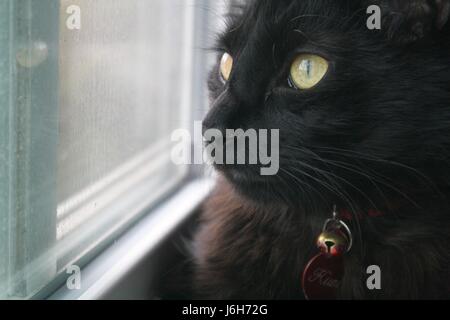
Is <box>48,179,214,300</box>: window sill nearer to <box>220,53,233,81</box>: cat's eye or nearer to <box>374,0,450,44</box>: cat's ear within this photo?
<box>220,53,233,81</box>: cat's eye

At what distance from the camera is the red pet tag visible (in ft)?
2.93

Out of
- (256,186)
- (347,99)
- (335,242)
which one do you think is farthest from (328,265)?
(347,99)

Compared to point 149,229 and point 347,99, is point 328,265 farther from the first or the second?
point 149,229

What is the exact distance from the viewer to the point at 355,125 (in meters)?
0.80

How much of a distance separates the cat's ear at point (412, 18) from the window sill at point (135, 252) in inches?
22.6

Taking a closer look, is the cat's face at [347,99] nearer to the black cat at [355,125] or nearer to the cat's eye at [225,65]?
the black cat at [355,125]

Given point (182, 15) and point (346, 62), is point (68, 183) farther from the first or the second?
point (182, 15)

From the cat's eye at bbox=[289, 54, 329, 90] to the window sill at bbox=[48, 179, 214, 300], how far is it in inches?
16.9

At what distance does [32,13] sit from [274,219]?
20.8 inches

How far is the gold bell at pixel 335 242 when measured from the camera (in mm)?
890

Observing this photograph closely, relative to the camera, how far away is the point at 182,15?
55.7 inches

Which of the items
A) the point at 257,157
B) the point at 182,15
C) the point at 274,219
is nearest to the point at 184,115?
the point at 182,15

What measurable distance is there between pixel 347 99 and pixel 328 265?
11.0 inches

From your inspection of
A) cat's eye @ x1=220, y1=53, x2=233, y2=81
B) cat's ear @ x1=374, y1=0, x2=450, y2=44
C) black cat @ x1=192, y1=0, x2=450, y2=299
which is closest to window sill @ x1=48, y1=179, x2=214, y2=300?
black cat @ x1=192, y1=0, x2=450, y2=299
